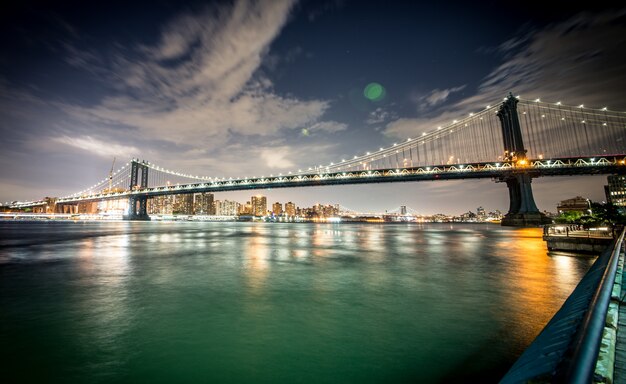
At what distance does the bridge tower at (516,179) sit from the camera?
160 ft

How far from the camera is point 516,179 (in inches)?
1989

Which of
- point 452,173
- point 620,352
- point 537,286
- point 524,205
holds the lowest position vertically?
point 537,286

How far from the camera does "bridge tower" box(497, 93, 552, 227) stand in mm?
48625

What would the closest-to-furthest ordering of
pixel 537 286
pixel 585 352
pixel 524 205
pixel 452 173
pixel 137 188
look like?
pixel 585 352 → pixel 537 286 → pixel 524 205 → pixel 452 173 → pixel 137 188

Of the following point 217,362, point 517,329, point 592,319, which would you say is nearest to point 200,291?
point 217,362

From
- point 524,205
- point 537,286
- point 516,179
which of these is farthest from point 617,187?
point 537,286

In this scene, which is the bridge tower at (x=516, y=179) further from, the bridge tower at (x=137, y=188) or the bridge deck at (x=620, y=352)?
the bridge tower at (x=137, y=188)

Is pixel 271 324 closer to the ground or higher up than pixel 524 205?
closer to the ground

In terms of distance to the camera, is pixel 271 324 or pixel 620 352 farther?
pixel 271 324

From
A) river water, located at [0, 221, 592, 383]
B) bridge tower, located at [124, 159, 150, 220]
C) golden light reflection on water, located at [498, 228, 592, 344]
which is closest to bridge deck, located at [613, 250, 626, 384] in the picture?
river water, located at [0, 221, 592, 383]

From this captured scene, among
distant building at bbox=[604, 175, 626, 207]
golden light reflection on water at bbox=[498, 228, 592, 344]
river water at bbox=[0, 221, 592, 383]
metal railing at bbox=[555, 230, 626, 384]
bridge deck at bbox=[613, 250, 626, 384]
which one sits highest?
distant building at bbox=[604, 175, 626, 207]

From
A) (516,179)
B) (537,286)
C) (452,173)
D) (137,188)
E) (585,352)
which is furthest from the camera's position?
(137,188)

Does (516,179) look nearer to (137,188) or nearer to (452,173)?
(452,173)

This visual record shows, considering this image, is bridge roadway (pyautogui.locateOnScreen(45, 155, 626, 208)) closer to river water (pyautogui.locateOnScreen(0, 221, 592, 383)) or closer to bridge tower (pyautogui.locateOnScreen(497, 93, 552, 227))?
bridge tower (pyautogui.locateOnScreen(497, 93, 552, 227))
